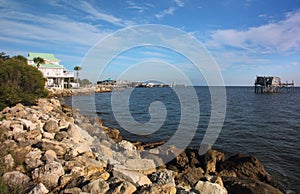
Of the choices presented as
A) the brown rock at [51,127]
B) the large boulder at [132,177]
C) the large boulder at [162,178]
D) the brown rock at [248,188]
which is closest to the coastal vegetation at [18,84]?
the brown rock at [51,127]

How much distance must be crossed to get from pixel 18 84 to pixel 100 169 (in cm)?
1379

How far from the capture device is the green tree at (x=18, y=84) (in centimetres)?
1576

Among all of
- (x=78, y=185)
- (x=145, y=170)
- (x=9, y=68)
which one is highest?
(x=9, y=68)

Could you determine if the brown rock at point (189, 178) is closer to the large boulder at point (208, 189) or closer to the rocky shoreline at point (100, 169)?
Result: the rocky shoreline at point (100, 169)

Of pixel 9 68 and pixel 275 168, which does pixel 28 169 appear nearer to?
pixel 275 168

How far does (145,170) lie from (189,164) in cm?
267

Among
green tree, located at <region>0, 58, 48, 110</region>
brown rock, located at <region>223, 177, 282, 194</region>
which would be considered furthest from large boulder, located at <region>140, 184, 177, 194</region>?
green tree, located at <region>0, 58, 48, 110</region>

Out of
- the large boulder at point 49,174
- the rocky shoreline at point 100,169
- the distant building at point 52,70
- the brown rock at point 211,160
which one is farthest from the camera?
the distant building at point 52,70

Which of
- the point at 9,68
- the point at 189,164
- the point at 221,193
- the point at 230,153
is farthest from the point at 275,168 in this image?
the point at 9,68

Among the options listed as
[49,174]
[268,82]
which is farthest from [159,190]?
[268,82]

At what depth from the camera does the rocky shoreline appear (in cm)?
568

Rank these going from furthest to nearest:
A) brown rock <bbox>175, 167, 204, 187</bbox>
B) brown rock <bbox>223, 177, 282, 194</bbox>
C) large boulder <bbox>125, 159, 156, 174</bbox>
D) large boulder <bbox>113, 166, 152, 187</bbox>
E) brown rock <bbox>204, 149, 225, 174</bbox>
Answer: brown rock <bbox>204, 149, 225, 174</bbox>
large boulder <bbox>125, 159, 156, 174</bbox>
brown rock <bbox>175, 167, 204, 187</bbox>
brown rock <bbox>223, 177, 282, 194</bbox>
large boulder <bbox>113, 166, 152, 187</bbox>

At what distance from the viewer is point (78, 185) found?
577cm

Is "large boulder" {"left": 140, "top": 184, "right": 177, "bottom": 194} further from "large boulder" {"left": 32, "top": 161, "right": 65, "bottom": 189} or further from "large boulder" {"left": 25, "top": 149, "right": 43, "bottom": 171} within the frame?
"large boulder" {"left": 25, "top": 149, "right": 43, "bottom": 171}
